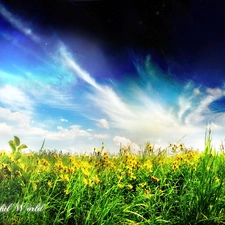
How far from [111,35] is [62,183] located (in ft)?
3.97

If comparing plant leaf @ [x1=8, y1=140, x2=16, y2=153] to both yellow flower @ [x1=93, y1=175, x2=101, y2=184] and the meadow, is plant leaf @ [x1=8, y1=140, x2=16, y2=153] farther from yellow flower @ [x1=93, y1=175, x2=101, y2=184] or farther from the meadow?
yellow flower @ [x1=93, y1=175, x2=101, y2=184]

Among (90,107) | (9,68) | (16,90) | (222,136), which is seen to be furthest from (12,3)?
(222,136)

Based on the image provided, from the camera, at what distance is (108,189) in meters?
1.95

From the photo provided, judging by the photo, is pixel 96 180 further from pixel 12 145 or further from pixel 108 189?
pixel 12 145

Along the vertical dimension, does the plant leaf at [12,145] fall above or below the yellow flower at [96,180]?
above

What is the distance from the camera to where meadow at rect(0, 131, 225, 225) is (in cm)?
179

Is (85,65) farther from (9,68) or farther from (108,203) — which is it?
(108,203)

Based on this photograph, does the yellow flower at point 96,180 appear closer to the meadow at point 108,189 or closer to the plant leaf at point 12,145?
the meadow at point 108,189

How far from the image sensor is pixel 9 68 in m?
2.38

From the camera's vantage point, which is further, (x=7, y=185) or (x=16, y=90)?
(x=16, y=90)

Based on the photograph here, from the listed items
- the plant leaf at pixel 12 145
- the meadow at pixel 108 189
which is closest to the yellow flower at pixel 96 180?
the meadow at pixel 108 189

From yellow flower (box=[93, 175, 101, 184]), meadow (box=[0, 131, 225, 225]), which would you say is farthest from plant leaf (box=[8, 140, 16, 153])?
yellow flower (box=[93, 175, 101, 184])

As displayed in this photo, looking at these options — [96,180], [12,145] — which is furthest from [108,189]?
[12,145]

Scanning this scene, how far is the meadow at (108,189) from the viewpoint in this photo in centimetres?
179
